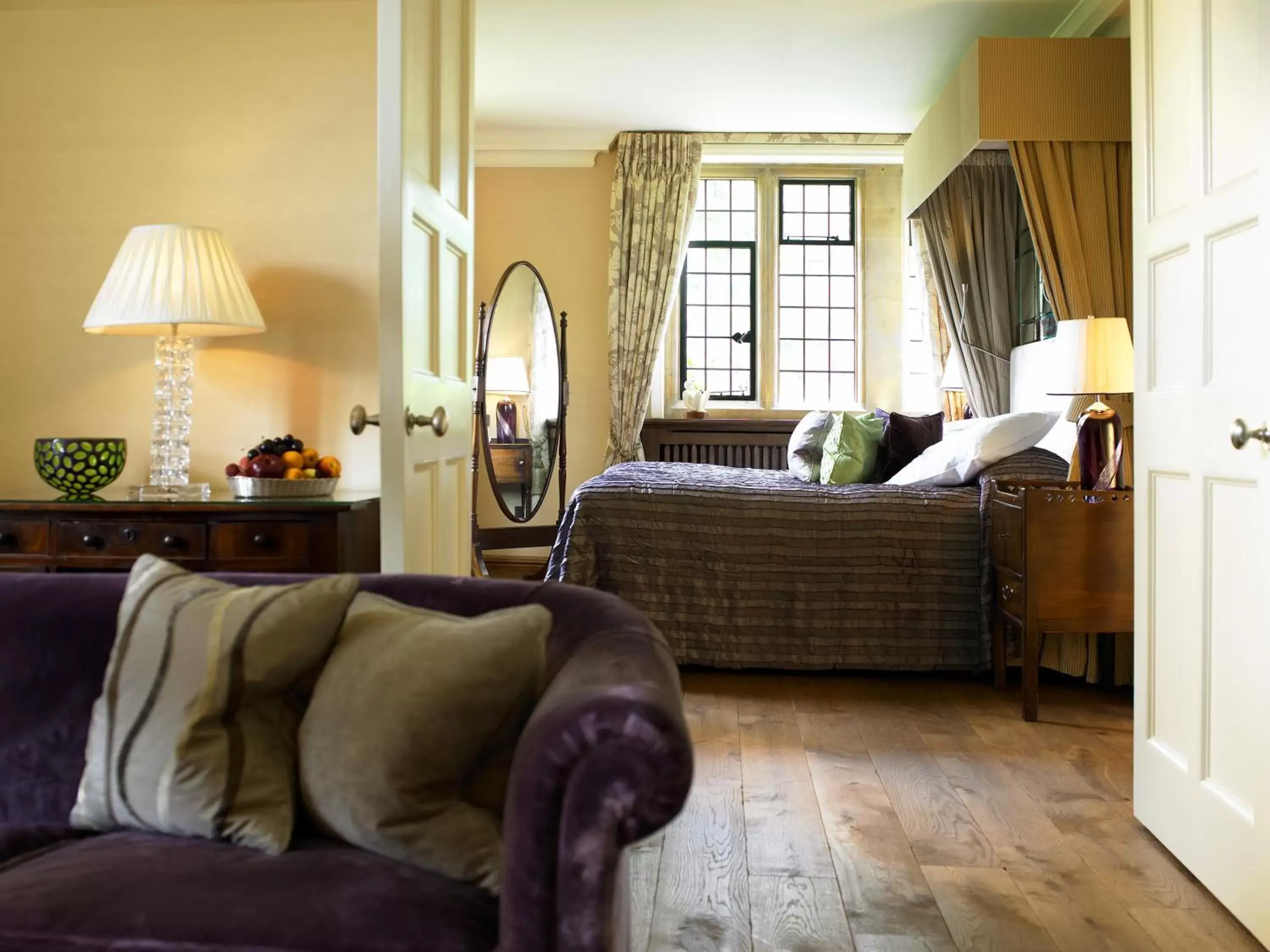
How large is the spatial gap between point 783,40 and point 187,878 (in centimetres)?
472

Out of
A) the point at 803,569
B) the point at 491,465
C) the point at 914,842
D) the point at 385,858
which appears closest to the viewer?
the point at 385,858

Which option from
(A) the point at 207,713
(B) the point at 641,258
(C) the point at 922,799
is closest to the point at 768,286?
(B) the point at 641,258

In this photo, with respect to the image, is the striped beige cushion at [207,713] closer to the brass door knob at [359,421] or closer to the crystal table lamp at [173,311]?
the brass door knob at [359,421]

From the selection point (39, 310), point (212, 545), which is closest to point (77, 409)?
point (39, 310)

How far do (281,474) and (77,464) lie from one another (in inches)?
23.3

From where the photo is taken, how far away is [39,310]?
3.36 meters

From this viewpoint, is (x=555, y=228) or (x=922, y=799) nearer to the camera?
(x=922, y=799)

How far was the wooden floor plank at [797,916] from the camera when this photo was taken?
1.86m

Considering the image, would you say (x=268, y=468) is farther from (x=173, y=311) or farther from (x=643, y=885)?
(x=643, y=885)

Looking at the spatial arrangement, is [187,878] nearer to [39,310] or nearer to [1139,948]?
[1139,948]

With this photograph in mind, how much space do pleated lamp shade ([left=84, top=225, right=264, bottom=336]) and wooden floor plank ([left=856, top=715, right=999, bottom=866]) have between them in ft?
7.40

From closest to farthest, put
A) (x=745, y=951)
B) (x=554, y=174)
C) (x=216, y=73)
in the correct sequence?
(x=745, y=951)
(x=216, y=73)
(x=554, y=174)

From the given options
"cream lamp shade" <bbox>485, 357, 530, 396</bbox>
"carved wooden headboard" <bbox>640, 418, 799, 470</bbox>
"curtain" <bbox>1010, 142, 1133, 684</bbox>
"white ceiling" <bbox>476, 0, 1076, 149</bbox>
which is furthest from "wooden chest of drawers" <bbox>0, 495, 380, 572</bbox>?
"carved wooden headboard" <bbox>640, 418, 799, 470</bbox>

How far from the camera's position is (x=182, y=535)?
8.89ft
